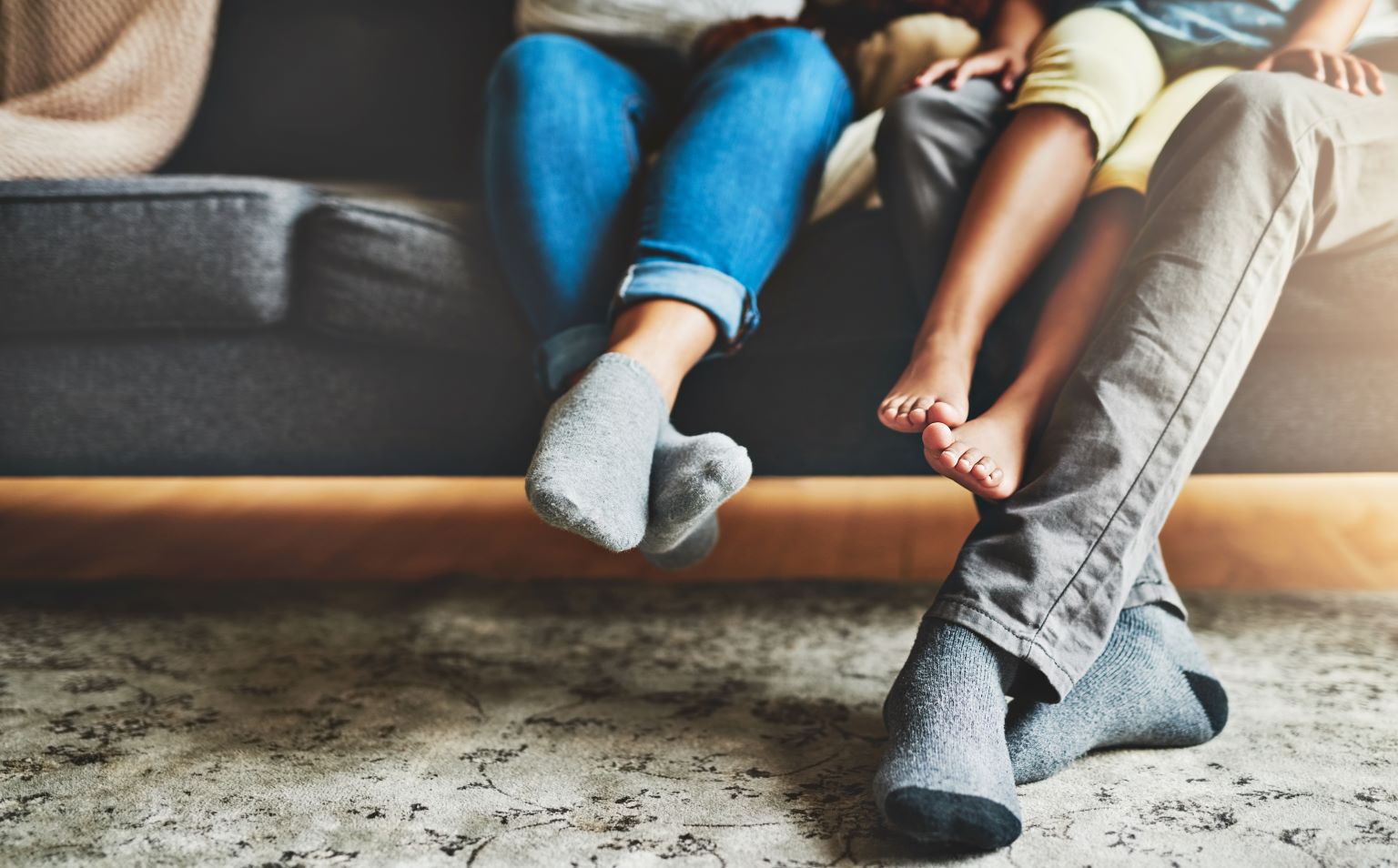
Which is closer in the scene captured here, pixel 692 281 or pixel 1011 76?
pixel 692 281

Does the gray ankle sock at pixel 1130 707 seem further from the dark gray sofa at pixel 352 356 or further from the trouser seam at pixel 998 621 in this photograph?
the dark gray sofa at pixel 352 356

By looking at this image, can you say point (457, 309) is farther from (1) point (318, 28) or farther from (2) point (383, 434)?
(1) point (318, 28)

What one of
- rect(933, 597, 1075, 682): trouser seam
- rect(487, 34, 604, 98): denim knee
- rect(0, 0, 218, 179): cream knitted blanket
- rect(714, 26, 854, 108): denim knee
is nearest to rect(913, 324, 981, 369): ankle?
rect(933, 597, 1075, 682): trouser seam

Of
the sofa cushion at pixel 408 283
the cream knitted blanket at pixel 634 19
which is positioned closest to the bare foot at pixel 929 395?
the sofa cushion at pixel 408 283

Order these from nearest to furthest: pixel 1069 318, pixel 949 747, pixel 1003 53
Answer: pixel 949 747, pixel 1069 318, pixel 1003 53

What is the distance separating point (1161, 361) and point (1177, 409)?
0.03 m

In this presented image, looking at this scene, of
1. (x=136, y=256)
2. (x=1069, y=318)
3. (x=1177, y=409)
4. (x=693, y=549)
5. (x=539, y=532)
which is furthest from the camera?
(x=539, y=532)

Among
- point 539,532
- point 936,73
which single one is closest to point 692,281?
point 936,73

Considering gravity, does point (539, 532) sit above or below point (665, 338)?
below

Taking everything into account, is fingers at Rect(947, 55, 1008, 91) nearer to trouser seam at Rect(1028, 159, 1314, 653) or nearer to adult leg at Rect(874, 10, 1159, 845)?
adult leg at Rect(874, 10, 1159, 845)

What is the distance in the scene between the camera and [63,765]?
68 cm

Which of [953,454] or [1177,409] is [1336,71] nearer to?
[1177,409]

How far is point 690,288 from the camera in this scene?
0.85 metres

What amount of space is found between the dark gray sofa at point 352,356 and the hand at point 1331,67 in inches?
11.1
